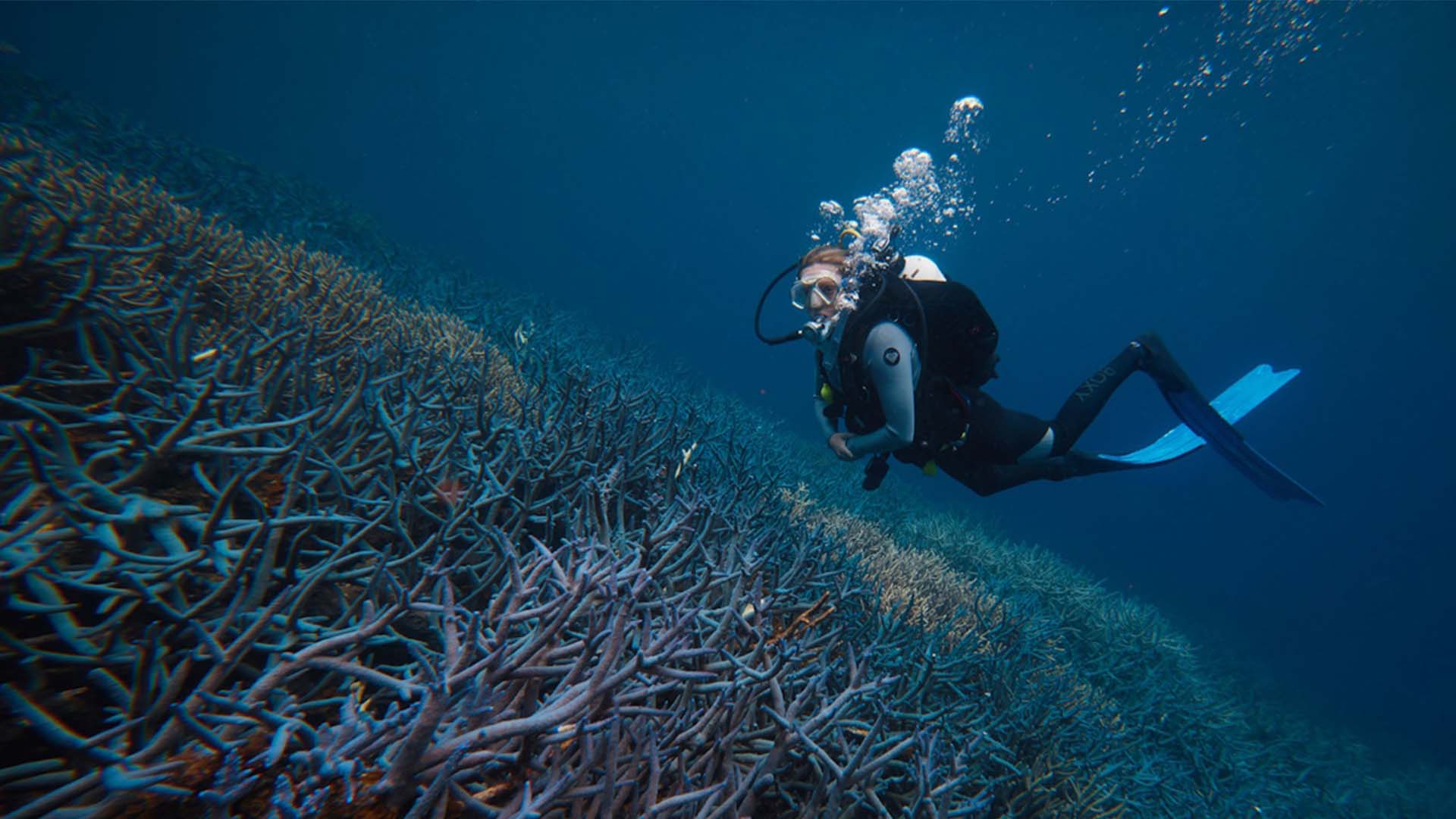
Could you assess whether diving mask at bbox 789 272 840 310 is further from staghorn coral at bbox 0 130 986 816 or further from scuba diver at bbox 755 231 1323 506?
staghorn coral at bbox 0 130 986 816

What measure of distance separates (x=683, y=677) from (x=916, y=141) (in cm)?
6364

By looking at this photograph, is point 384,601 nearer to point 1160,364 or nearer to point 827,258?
point 827,258

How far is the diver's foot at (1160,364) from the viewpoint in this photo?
5172 millimetres

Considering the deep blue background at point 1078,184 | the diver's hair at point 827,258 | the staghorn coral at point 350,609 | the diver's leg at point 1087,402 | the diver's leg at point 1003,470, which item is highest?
the deep blue background at point 1078,184

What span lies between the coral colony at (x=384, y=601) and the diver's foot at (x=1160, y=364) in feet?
9.93

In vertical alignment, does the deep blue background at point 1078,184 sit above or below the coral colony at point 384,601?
above

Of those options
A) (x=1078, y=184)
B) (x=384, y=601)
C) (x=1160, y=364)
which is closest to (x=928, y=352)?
(x=1160, y=364)

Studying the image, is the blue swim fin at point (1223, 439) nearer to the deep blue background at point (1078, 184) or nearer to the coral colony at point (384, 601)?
the coral colony at point (384, 601)

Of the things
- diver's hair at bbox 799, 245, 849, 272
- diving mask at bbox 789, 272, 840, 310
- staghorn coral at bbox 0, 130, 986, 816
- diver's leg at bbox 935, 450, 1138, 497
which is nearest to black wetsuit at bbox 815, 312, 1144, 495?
diver's leg at bbox 935, 450, 1138, 497

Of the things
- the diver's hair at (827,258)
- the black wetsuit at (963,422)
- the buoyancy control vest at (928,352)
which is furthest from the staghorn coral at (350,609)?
the diver's hair at (827,258)

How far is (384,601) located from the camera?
182 cm

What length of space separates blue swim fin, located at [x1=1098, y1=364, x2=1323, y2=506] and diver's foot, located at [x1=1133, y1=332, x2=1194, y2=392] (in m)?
0.14

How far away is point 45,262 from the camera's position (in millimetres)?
2023

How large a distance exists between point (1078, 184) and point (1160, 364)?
55.6 m
